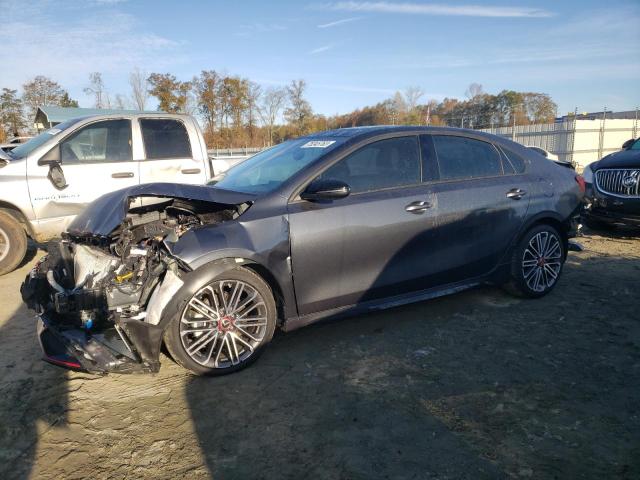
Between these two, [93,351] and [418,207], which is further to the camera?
[418,207]

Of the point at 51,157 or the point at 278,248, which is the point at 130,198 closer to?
the point at 278,248

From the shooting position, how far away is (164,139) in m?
6.75

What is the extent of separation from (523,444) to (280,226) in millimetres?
2065

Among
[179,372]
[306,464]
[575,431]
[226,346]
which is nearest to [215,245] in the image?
[226,346]

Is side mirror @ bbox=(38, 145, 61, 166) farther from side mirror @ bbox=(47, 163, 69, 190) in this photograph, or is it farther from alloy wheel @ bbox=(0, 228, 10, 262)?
alloy wheel @ bbox=(0, 228, 10, 262)

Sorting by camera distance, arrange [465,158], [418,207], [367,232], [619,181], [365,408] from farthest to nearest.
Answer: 1. [619,181]
2. [465,158]
3. [418,207]
4. [367,232]
5. [365,408]

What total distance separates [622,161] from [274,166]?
20.9 feet

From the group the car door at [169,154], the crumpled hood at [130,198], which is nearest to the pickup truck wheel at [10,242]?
the car door at [169,154]

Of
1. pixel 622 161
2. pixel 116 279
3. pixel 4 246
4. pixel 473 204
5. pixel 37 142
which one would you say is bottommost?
pixel 4 246

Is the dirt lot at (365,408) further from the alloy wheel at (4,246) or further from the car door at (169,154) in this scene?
the car door at (169,154)

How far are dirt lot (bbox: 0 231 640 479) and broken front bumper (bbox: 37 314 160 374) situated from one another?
0.91 ft

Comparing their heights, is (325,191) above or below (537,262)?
above

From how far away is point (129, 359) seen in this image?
9.78ft

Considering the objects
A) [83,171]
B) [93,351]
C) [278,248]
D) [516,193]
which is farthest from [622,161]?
[83,171]
